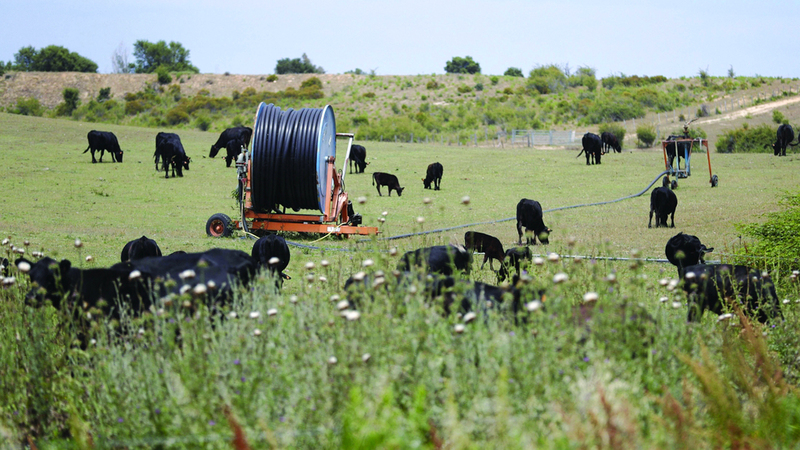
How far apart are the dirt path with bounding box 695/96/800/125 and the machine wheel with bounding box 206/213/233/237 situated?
46.1 m

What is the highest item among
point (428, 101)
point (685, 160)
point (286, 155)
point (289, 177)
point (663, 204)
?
point (428, 101)

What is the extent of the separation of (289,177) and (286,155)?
42 centimetres

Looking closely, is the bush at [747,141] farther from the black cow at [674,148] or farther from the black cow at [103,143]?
the black cow at [103,143]

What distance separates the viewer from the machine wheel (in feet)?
48.5

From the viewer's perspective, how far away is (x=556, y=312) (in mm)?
4957

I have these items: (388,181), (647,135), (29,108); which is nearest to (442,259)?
(388,181)

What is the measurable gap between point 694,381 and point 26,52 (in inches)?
4347

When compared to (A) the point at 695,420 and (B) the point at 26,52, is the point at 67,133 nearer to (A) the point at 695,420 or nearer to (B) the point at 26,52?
(A) the point at 695,420

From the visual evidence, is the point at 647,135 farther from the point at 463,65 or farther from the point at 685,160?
the point at 463,65

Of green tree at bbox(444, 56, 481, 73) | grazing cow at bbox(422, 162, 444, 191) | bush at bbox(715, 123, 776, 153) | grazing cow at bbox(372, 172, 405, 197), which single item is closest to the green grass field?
grazing cow at bbox(372, 172, 405, 197)

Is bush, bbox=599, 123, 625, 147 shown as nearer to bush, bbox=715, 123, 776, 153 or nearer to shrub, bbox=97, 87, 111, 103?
bush, bbox=715, 123, 776, 153

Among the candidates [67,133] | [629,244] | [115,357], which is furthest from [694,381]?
[67,133]

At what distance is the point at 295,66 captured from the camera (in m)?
113

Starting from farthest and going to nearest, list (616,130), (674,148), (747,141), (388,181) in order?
(616,130), (747,141), (674,148), (388,181)
